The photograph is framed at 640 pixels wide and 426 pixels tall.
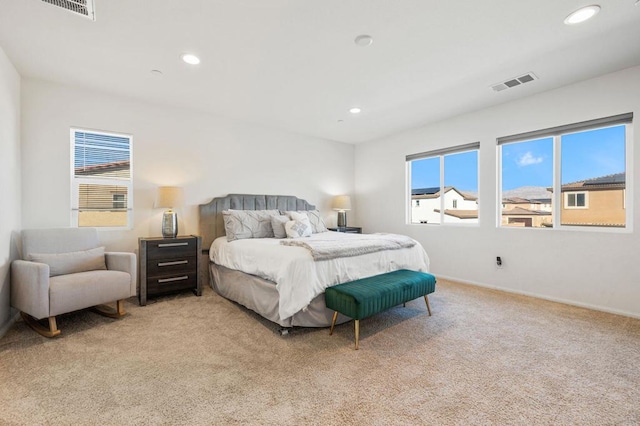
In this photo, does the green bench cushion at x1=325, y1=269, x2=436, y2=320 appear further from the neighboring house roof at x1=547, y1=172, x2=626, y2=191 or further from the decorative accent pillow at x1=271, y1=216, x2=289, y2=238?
the neighboring house roof at x1=547, y1=172, x2=626, y2=191

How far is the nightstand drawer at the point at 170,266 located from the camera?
3336 mm

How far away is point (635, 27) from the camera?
7.40 ft

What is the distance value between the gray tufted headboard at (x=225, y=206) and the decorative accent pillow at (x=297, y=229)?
0.88 meters

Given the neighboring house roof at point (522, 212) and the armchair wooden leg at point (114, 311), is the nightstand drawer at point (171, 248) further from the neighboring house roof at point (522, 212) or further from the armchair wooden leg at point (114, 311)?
the neighboring house roof at point (522, 212)

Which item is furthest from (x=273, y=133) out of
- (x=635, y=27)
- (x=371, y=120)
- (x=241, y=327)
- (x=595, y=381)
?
(x=595, y=381)

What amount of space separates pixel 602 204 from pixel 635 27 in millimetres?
1806

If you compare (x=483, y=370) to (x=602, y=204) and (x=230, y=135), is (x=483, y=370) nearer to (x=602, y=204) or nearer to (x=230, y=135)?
(x=602, y=204)

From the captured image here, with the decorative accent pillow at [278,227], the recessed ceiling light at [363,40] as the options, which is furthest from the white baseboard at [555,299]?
the recessed ceiling light at [363,40]

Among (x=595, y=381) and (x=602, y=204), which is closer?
(x=595, y=381)

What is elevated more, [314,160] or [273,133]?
[273,133]

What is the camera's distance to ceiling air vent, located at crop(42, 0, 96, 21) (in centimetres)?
195

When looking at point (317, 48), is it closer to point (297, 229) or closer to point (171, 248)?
point (297, 229)

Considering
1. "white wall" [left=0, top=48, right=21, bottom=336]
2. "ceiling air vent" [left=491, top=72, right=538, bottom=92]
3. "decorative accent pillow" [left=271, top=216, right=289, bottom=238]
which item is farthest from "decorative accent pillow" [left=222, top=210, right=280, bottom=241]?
"ceiling air vent" [left=491, top=72, right=538, bottom=92]

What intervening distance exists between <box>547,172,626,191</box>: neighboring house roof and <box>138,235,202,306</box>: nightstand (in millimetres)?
4621
